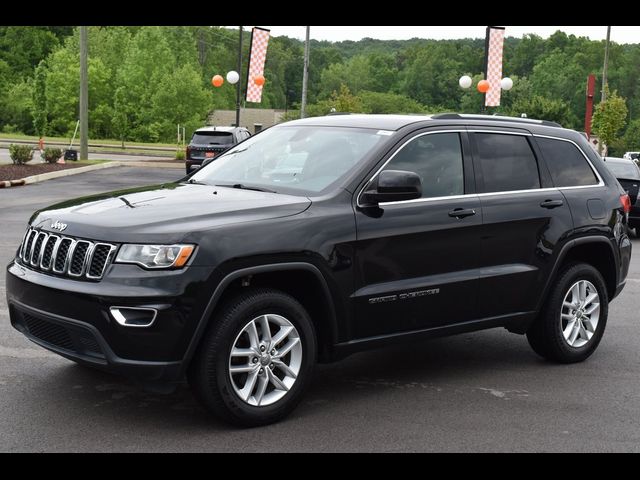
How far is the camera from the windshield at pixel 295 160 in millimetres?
5879

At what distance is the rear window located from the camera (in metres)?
29.0

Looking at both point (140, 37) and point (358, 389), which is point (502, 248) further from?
point (140, 37)

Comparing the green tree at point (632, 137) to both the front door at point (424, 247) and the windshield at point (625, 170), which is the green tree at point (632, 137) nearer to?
the windshield at point (625, 170)

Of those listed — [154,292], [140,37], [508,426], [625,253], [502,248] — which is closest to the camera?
[154,292]

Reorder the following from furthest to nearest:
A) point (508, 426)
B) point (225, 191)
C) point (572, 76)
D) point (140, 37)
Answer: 1. point (572, 76)
2. point (140, 37)
3. point (225, 191)
4. point (508, 426)

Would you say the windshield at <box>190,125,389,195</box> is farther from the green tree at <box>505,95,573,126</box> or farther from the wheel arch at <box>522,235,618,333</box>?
the green tree at <box>505,95,573,126</box>

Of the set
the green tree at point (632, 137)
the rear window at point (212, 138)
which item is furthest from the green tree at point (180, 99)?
the green tree at point (632, 137)

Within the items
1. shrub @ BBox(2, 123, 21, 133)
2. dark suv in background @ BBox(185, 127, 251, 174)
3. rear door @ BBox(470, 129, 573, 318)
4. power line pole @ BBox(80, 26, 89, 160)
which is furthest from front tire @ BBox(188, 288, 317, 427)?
shrub @ BBox(2, 123, 21, 133)

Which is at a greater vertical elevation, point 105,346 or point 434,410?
point 105,346

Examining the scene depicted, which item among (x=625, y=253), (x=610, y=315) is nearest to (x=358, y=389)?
(x=625, y=253)

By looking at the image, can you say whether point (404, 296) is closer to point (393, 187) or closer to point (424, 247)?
point (424, 247)

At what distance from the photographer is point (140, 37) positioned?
70125mm

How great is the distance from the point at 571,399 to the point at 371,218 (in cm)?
181

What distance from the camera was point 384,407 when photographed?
18.7ft
